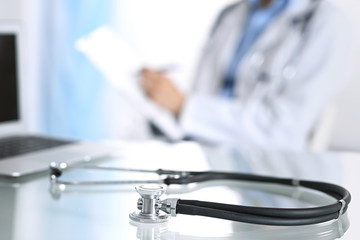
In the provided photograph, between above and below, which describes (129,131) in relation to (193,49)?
below

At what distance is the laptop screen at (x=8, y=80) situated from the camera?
3.57 ft

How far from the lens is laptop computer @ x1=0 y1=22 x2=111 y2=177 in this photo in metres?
0.80

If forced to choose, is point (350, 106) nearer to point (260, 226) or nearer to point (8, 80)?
point (8, 80)

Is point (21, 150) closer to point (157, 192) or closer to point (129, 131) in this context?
point (157, 192)

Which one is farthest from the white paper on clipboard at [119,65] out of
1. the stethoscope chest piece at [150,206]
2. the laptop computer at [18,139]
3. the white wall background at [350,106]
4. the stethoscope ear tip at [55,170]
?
the stethoscope chest piece at [150,206]

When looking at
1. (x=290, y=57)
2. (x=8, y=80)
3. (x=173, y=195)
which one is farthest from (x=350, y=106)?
(x=173, y=195)

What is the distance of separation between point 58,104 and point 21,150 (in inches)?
68.7

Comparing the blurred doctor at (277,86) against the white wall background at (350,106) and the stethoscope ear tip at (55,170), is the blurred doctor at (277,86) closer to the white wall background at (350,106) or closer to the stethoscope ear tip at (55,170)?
the white wall background at (350,106)

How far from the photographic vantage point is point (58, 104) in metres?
2.61

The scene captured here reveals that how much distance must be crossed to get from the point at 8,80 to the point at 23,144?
0.19m

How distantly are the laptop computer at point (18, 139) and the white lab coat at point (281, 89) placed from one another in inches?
28.3

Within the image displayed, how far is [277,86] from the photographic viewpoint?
6.01 feet

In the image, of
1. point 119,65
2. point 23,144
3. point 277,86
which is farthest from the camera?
point 277,86

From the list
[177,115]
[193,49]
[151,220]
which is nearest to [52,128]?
[193,49]
